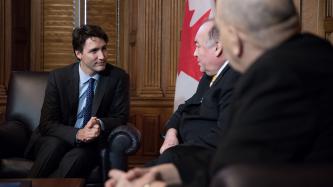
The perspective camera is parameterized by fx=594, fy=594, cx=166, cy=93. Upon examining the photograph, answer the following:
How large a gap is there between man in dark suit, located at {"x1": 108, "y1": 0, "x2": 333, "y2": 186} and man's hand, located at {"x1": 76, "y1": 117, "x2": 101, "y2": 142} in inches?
89.0

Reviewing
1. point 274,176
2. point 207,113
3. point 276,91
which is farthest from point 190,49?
point 274,176

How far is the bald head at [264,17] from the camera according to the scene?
4.46ft

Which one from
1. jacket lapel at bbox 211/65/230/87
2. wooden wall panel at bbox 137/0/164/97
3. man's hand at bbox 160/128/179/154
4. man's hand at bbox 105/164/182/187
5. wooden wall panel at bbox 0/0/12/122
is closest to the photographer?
man's hand at bbox 105/164/182/187

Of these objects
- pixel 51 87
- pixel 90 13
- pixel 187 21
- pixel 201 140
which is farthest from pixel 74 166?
pixel 90 13

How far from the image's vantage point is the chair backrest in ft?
13.8

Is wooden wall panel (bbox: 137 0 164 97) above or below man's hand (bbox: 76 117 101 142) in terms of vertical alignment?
above

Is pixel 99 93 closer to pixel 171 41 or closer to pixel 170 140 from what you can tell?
pixel 170 140

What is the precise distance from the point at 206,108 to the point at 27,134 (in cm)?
180

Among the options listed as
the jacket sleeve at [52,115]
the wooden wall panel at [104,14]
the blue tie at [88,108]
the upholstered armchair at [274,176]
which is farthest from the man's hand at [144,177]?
the wooden wall panel at [104,14]

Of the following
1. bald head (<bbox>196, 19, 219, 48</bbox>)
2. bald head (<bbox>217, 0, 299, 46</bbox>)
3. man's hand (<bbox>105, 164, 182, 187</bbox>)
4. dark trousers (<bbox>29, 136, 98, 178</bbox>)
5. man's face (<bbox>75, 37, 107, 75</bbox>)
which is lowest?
dark trousers (<bbox>29, 136, 98, 178</bbox>)

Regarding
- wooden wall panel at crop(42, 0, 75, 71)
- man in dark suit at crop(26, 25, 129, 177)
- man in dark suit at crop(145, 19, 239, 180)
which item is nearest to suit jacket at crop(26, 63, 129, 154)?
man in dark suit at crop(26, 25, 129, 177)

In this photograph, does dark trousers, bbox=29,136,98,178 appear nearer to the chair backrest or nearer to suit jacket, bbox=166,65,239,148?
the chair backrest

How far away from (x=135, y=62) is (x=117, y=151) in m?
1.86

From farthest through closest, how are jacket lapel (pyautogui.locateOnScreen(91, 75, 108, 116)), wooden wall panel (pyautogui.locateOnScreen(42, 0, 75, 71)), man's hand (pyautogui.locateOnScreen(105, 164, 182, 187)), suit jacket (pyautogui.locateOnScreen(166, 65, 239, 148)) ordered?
wooden wall panel (pyautogui.locateOnScreen(42, 0, 75, 71)) < jacket lapel (pyautogui.locateOnScreen(91, 75, 108, 116)) < suit jacket (pyautogui.locateOnScreen(166, 65, 239, 148)) < man's hand (pyautogui.locateOnScreen(105, 164, 182, 187))
